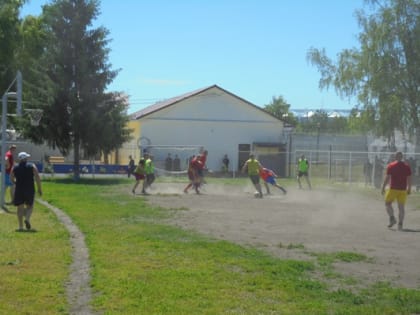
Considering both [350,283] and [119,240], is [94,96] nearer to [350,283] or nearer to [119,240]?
[119,240]

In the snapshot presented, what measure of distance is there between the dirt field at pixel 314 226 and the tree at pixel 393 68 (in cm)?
1166

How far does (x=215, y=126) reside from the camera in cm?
5481

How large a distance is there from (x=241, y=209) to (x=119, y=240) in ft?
26.1

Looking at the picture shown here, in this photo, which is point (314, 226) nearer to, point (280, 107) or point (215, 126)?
point (215, 126)

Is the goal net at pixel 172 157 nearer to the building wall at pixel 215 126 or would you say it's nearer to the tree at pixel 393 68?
the building wall at pixel 215 126

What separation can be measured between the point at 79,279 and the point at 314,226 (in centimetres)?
793

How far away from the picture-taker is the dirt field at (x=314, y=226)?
10250 mm

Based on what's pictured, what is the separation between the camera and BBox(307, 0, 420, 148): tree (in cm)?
3691

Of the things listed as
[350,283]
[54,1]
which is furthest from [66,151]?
[350,283]

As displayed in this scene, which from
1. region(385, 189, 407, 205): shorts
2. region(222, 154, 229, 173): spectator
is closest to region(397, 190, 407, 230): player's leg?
region(385, 189, 407, 205): shorts

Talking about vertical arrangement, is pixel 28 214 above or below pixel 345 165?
below

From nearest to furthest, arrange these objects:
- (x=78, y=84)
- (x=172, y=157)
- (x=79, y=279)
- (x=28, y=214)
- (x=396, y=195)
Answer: (x=79, y=279) < (x=28, y=214) < (x=396, y=195) < (x=78, y=84) < (x=172, y=157)

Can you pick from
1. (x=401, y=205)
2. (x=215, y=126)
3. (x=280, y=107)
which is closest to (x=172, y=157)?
(x=215, y=126)

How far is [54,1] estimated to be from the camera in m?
37.6
